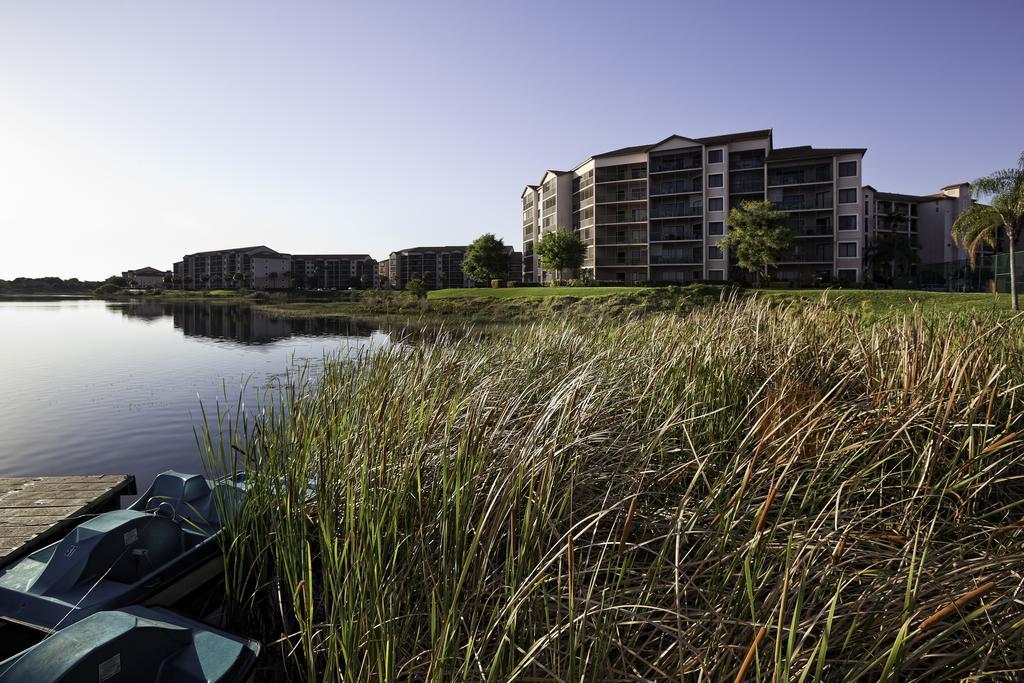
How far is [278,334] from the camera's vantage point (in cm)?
2978

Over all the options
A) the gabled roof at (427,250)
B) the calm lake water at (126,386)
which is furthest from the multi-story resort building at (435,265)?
the calm lake water at (126,386)

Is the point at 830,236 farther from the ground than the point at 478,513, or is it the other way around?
the point at 830,236

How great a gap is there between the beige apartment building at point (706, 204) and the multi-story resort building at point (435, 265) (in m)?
58.0

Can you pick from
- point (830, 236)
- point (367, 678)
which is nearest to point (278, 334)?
point (367, 678)

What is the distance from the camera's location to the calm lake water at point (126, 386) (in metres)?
9.59

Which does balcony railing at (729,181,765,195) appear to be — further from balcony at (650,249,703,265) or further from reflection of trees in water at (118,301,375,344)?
reflection of trees in water at (118,301,375,344)

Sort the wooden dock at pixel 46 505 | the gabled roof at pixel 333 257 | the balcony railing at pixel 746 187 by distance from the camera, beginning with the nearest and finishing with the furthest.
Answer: the wooden dock at pixel 46 505
the balcony railing at pixel 746 187
the gabled roof at pixel 333 257

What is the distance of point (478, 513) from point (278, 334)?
97.0 feet

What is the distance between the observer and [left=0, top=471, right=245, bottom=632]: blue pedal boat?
3574 mm

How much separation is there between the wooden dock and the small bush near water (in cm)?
230

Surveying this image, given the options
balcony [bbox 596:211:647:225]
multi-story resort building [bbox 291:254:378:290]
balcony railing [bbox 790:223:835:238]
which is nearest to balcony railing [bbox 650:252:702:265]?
balcony [bbox 596:211:647:225]

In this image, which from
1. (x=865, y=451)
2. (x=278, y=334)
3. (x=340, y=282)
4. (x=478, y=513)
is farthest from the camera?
(x=340, y=282)

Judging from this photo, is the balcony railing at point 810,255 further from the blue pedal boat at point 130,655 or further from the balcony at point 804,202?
the blue pedal boat at point 130,655

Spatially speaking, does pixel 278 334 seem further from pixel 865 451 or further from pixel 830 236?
pixel 830 236
